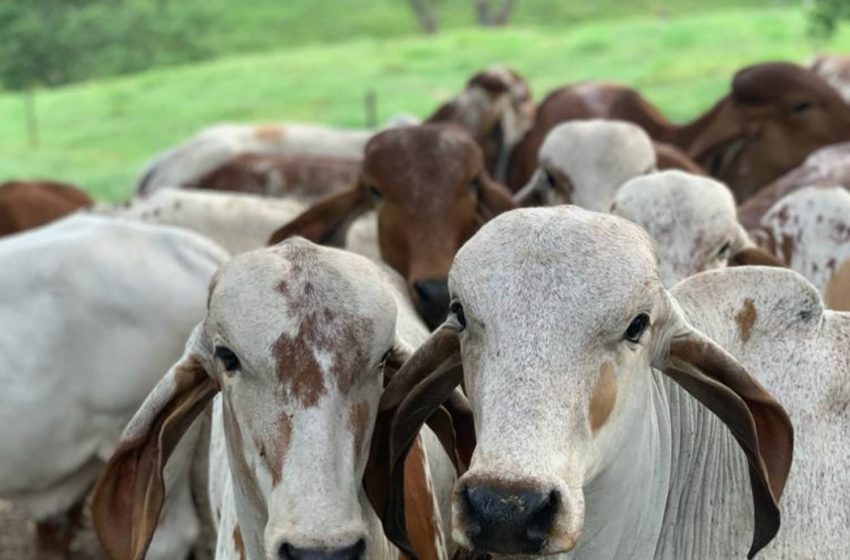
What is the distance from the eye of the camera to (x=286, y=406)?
349 centimetres

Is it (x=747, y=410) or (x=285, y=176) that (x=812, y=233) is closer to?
(x=747, y=410)

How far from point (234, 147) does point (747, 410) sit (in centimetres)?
728

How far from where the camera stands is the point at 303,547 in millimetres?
3303

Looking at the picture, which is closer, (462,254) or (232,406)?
(462,254)

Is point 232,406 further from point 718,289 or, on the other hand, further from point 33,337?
point 33,337

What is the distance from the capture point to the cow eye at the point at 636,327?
3254 millimetres

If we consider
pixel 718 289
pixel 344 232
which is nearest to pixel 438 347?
pixel 718 289

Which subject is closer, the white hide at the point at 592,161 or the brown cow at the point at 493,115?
the white hide at the point at 592,161

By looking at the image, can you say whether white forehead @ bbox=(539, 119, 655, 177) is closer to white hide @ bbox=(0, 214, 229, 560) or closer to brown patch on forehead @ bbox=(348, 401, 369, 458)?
white hide @ bbox=(0, 214, 229, 560)

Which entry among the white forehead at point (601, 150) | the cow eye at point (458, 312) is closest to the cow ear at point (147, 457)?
the cow eye at point (458, 312)

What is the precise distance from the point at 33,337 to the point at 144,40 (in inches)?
1249

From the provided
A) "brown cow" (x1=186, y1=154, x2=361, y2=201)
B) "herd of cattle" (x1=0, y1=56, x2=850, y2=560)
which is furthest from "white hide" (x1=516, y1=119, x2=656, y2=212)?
"brown cow" (x1=186, y1=154, x2=361, y2=201)

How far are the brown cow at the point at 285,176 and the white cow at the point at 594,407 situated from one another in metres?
5.34

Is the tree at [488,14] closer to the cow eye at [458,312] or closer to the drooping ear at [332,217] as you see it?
the drooping ear at [332,217]
